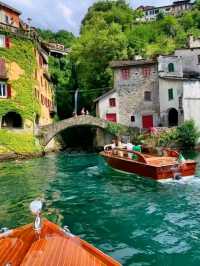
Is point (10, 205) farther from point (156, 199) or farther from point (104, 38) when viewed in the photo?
point (104, 38)

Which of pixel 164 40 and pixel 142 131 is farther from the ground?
pixel 164 40

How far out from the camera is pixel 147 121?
47031 mm

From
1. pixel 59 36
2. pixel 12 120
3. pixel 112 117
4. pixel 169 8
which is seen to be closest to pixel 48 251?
pixel 12 120

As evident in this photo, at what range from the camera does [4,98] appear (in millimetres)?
41281

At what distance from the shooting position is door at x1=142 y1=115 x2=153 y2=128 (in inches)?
1845

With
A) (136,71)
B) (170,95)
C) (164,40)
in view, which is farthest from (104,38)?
(164,40)

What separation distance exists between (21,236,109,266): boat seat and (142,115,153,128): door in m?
40.2

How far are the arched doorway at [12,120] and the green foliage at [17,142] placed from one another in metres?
4.53

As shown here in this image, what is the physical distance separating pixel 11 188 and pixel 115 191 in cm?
595

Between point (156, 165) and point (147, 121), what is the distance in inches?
1030

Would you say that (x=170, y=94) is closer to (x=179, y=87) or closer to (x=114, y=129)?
(x=179, y=87)

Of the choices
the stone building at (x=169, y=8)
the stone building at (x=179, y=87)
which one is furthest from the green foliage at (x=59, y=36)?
the stone building at (x=179, y=87)

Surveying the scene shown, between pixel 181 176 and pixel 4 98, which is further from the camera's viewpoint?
pixel 4 98

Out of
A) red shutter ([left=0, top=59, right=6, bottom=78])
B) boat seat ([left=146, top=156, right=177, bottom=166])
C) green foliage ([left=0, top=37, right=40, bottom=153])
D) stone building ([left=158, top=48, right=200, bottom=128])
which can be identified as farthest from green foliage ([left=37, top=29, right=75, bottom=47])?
boat seat ([left=146, top=156, right=177, bottom=166])
